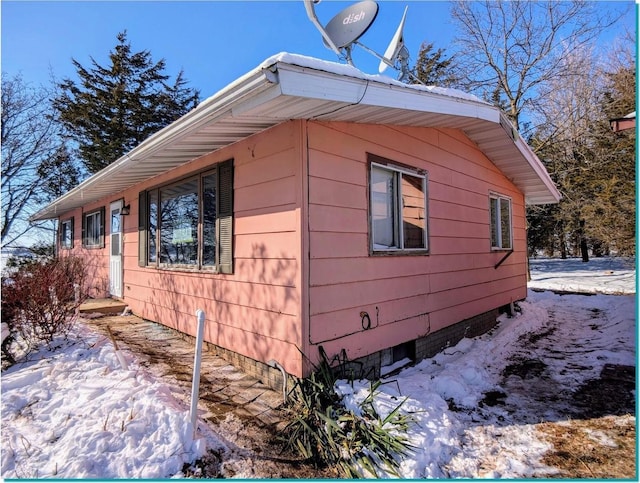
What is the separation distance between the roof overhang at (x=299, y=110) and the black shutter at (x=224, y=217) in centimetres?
35

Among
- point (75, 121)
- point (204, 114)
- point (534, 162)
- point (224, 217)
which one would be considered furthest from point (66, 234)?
point (534, 162)

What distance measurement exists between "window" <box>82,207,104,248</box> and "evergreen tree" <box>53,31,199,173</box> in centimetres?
896

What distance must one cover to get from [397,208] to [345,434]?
2522 millimetres

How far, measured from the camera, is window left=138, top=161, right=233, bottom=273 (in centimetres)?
406

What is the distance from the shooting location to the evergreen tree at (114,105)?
1664cm

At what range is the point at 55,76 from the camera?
54.1ft

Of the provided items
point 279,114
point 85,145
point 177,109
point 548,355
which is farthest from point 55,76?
point 548,355

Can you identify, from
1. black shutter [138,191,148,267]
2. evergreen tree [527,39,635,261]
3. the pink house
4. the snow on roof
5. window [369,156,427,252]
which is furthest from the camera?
evergreen tree [527,39,635,261]

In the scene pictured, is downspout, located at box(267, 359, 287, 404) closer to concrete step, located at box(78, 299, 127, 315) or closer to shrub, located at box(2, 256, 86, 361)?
shrub, located at box(2, 256, 86, 361)

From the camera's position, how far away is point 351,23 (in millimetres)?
4465

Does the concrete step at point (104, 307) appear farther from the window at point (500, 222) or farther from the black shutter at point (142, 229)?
the window at point (500, 222)

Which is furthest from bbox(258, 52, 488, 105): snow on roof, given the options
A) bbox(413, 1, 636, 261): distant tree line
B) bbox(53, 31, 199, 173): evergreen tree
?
bbox(53, 31, 199, 173): evergreen tree

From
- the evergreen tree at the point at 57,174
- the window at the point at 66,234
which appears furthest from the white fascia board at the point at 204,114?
the evergreen tree at the point at 57,174

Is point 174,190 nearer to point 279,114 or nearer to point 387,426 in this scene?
point 279,114
